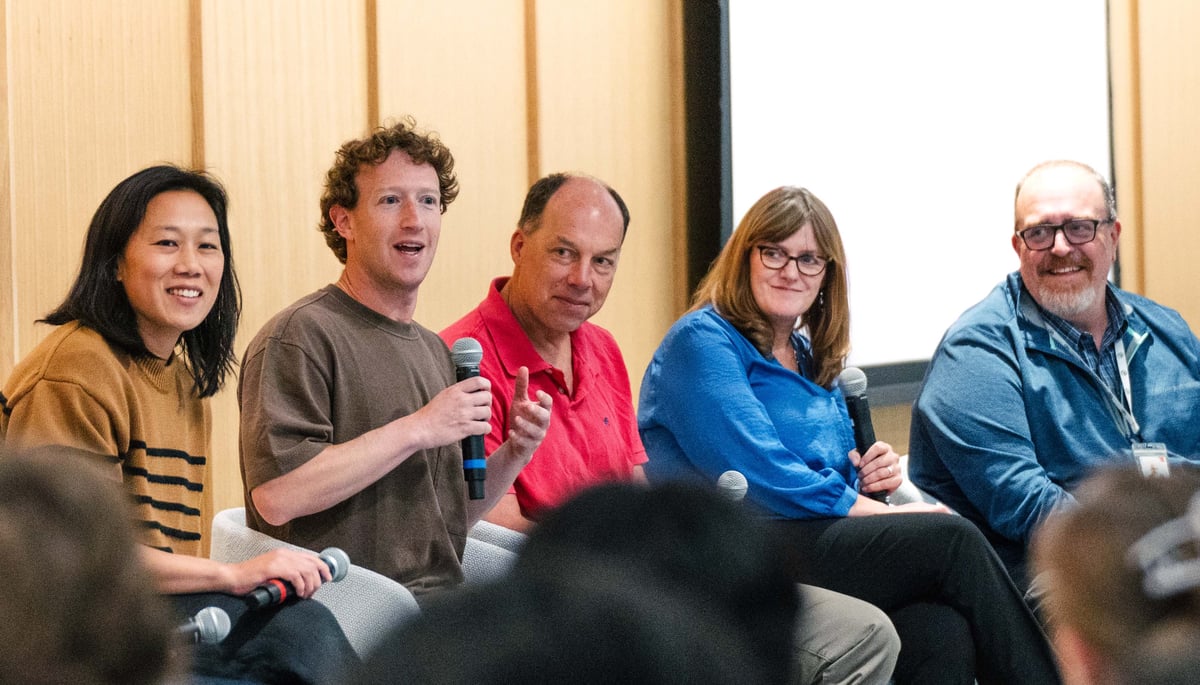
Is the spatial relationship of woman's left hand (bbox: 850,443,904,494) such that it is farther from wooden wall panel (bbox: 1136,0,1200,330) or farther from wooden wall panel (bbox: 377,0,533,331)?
wooden wall panel (bbox: 1136,0,1200,330)

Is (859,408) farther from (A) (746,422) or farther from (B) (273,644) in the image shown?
(B) (273,644)

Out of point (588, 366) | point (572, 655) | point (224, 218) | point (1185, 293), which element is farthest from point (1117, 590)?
point (1185, 293)

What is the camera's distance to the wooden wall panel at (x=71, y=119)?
302 cm

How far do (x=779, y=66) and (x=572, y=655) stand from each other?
167 inches

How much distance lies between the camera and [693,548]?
843 millimetres

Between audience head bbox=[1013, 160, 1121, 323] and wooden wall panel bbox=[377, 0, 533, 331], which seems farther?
wooden wall panel bbox=[377, 0, 533, 331]

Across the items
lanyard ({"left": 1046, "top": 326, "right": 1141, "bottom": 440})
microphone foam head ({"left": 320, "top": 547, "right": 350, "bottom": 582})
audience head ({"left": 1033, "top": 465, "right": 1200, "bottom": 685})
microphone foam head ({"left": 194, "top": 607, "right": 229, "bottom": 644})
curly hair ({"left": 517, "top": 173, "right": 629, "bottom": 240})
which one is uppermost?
curly hair ({"left": 517, "top": 173, "right": 629, "bottom": 240})

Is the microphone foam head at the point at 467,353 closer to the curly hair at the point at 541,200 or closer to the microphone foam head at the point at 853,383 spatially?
the curly hair at the point at 541,200

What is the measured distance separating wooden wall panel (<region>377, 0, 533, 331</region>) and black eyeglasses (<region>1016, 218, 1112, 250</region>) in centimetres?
156

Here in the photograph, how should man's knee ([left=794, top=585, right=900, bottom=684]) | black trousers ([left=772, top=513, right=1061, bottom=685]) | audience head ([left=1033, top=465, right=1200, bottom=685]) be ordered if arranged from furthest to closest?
black trousers ([left=772, top=513, right=1061, bottom=685])
man's knee ([left=794, top=585, right=900, bottom=684])
audience head ([left=1033, top=465, right=1200, bottom=685])

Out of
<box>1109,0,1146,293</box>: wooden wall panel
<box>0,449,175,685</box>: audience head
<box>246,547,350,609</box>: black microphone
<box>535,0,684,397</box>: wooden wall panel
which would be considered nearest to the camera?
<box>0,449,175,685</box>: audience head

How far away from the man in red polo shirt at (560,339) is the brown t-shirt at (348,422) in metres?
0.32

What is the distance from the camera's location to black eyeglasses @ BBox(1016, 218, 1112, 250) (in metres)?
3.78

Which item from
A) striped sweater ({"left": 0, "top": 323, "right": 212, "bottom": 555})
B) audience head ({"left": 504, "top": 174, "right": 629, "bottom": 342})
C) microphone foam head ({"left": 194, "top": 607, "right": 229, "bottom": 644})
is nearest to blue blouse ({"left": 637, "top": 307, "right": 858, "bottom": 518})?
audience head ({"left": 504, "top": 174, "right": 629, "bottom": 342})
